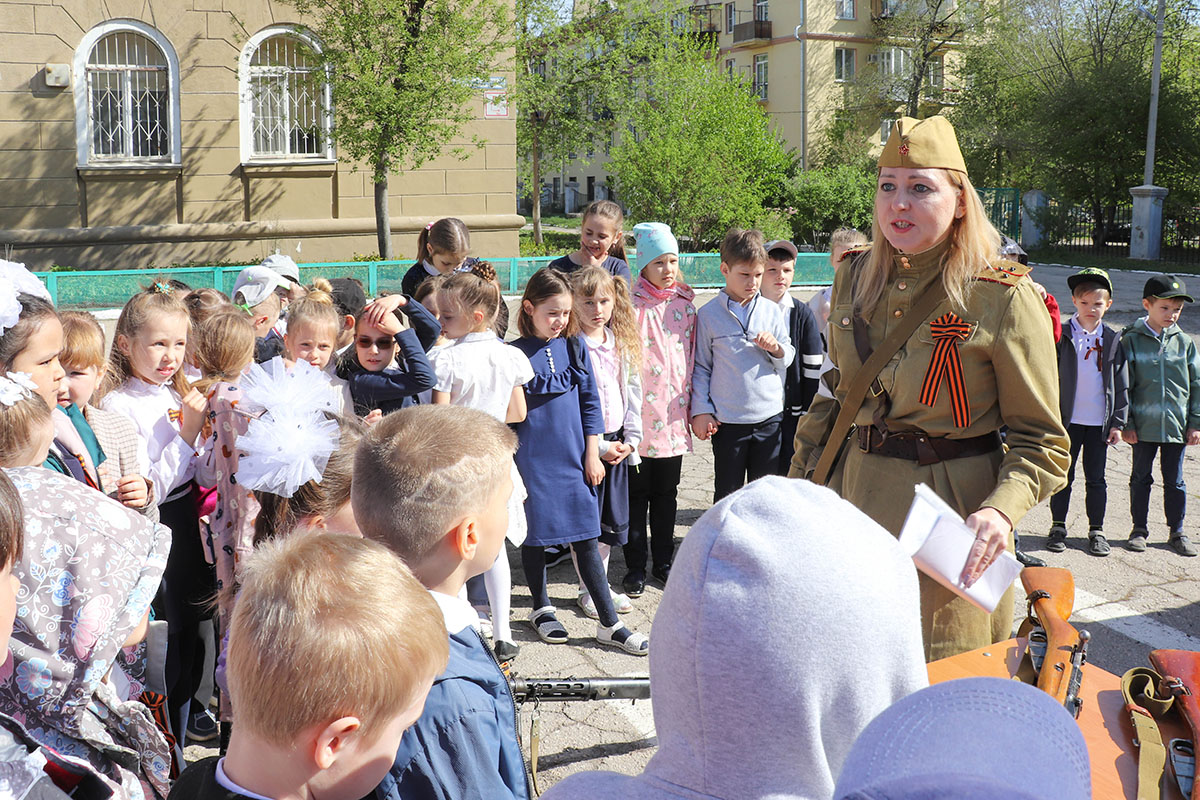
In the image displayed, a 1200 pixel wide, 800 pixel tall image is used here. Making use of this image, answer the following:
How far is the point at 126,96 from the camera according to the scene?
624 inches

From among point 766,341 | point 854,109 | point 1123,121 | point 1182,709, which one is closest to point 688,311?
point 766,341

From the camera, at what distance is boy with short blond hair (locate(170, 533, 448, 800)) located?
140cm

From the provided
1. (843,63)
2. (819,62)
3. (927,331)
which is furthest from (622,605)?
(843,63)

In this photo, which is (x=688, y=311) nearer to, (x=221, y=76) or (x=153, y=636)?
(x=153, y=636)

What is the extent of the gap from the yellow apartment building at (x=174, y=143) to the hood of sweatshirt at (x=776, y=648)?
16127 mm

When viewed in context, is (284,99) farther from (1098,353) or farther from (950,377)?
(950,377)

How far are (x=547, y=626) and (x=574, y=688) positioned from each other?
193cm

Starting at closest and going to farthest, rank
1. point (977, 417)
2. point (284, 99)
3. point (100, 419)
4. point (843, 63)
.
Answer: point (977, 417) < point (100, 419) < point (284, 99) < point (843, 63)

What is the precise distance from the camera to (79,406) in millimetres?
3193

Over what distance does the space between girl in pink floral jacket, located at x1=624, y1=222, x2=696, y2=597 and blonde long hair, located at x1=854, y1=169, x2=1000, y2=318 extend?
7.62 ft

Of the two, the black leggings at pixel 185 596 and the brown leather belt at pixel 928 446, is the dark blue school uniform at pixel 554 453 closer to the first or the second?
the black leggings at pixel 185 596

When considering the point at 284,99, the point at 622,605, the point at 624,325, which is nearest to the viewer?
the point at 622,605

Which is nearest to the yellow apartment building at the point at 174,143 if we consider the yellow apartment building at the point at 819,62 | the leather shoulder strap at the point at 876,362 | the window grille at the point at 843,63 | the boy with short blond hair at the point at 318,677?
the leather shoulder strap at the point at 876,362

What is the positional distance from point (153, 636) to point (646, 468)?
2.77 meters
